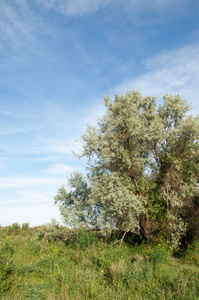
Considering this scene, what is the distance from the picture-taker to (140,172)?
11.4m

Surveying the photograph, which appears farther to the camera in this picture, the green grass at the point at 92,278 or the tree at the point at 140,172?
the tree at the point at 140,172

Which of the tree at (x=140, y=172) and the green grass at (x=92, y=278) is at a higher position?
the tree at (x=140, y=172)

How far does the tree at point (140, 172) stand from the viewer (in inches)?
417

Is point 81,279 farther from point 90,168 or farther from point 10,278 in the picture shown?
point 90,168

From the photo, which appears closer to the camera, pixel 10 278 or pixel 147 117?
pixel 10 278

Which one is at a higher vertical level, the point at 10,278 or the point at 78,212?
the point at 78,212

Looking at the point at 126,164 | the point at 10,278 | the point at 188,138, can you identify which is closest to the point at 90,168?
the point at 126,164

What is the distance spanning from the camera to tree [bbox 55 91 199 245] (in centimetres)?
1059

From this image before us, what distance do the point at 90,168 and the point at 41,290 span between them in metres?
6.50

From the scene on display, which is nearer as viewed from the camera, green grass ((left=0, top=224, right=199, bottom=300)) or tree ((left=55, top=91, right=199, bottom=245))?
green grass ((left=0, top=224, right=199, bottom=300))

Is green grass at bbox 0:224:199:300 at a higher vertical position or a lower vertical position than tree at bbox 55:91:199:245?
lower

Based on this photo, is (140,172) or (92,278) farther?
(140,172)

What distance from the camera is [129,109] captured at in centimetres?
1149

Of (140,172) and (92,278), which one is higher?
(140,172)
